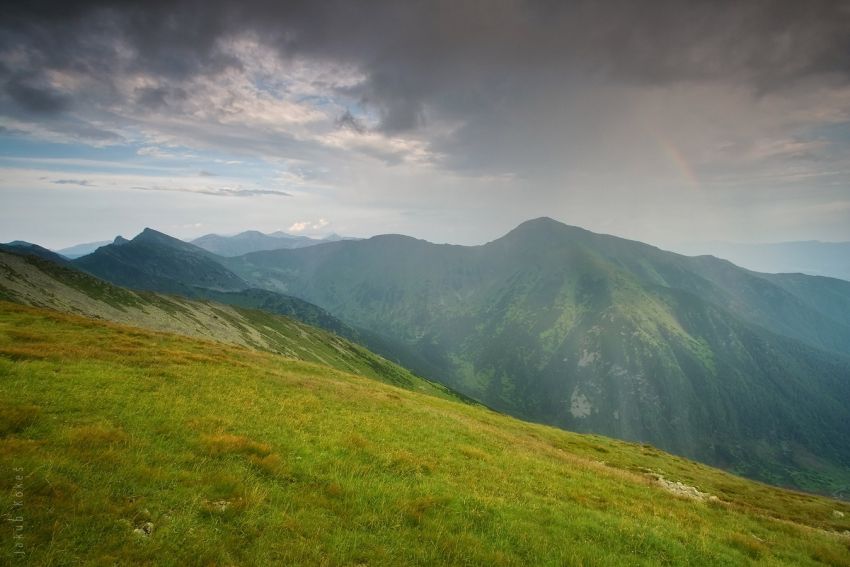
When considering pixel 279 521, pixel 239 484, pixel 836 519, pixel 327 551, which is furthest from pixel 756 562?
Result: pixel 836 519

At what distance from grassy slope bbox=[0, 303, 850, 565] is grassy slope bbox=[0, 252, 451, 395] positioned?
56.0m

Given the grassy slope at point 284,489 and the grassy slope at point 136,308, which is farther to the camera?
the grassy slope at point 136,308

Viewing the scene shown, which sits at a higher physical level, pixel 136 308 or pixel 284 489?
pixel 284 489

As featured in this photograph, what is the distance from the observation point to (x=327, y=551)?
10.6 metres

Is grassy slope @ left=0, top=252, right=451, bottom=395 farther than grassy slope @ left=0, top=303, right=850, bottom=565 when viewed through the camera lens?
Yes

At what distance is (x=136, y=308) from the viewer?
8381 cm

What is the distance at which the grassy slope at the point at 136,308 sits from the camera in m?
70.6

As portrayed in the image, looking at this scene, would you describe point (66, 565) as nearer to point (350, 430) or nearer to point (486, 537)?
point (486, 537)

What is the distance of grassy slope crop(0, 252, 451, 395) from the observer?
70.6 m

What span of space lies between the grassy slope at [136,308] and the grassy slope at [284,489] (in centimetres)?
5596

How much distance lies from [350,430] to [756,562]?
1811 centimetres

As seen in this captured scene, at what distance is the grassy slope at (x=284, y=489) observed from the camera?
32.6ft

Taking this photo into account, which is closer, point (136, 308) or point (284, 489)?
point (284, 489)

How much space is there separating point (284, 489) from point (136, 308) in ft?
297
